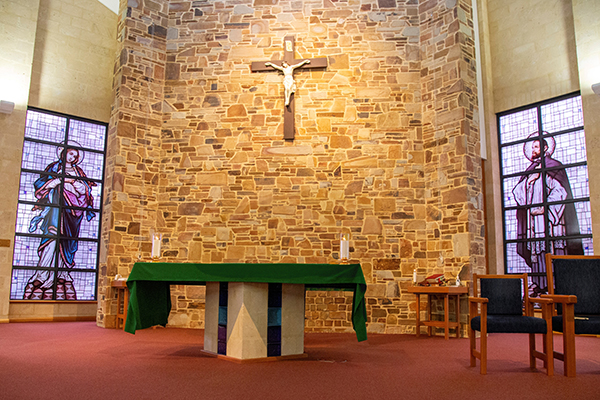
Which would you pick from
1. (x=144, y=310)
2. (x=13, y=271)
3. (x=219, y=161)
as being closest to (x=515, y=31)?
(x=219, y=161)

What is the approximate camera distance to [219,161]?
9055 millimetres

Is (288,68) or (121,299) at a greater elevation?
(288,68)

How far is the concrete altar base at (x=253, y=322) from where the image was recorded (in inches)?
183

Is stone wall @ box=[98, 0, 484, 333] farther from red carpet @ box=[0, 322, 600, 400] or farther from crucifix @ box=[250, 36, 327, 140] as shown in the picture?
red carpet @ box=[0, 322, 600, 400]

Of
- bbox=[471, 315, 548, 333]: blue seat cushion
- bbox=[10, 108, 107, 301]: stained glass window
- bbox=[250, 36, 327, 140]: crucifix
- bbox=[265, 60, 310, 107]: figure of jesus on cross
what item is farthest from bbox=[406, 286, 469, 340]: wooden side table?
bbox=[10, 108, 107, 301]: stained glass window

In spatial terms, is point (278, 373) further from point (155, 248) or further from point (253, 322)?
point (155, 248)

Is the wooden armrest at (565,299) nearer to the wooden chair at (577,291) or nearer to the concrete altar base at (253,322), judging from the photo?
the wooden chair at (577,291)

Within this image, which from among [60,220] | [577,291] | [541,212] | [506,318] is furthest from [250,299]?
[541,212]

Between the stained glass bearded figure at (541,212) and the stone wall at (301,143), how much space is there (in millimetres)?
2631

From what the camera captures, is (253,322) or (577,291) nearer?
(253,322)

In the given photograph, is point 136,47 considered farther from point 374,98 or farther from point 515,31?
point 515,31

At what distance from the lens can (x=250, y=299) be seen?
→ 468 cm

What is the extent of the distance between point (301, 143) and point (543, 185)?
16.2 feet

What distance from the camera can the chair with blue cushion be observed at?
171 inches
